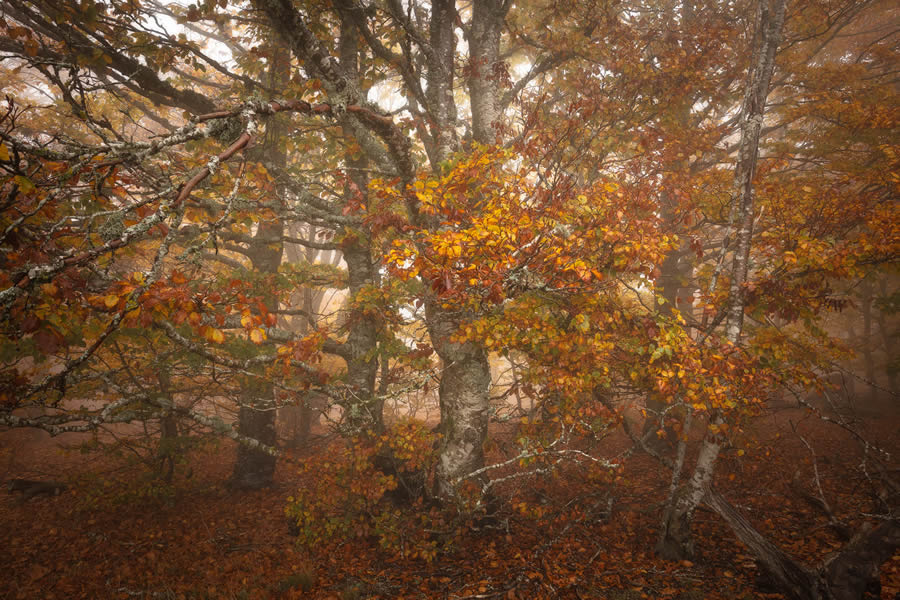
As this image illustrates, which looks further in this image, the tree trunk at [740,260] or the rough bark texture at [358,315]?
the rough bark texture at [358,315]

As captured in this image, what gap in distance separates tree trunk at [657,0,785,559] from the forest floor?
0.43 m

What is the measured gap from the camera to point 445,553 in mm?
6406

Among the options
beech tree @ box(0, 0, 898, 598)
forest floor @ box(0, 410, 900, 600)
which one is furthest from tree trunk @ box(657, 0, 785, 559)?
forest floor @ box(0, 410, 900, 600)

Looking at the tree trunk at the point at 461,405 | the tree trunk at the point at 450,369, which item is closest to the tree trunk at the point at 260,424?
the tree trunk at the point at 450,369

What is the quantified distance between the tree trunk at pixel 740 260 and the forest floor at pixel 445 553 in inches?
16.9

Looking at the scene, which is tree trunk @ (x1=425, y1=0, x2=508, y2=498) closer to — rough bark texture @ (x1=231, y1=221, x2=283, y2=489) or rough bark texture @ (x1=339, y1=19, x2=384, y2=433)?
rough bark texture @ (x1=339, y1=19, x2=384, y2=433)

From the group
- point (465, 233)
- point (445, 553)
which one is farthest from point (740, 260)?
point (445, 553)

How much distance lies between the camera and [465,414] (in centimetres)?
695

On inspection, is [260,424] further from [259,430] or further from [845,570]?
[845,570]

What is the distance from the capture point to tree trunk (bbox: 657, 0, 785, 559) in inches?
226

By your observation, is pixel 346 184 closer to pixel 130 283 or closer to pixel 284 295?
pixel 284 295

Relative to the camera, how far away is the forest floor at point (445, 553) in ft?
17.8

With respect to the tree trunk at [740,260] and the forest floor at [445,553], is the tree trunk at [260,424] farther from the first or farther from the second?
the tree trunk at [740,260]

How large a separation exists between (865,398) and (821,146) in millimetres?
12851
